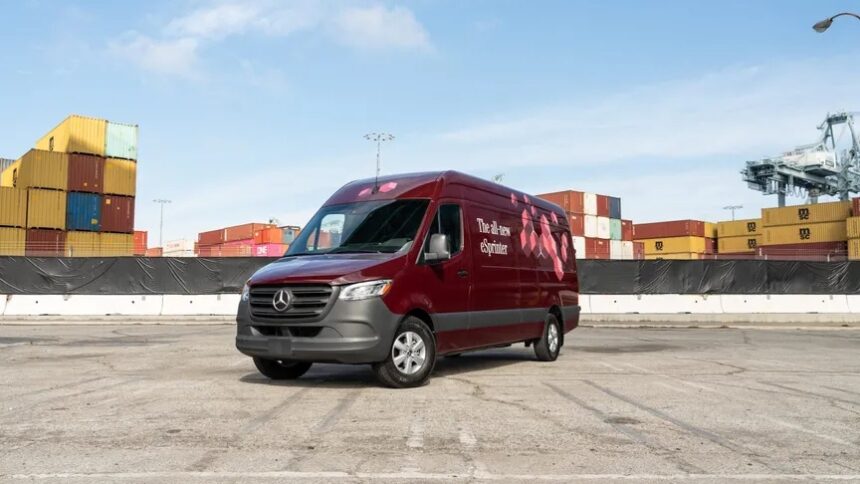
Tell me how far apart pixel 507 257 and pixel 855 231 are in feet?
132

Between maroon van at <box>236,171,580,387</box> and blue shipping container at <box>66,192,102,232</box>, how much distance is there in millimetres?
30444

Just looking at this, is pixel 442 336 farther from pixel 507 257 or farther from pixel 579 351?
pixel 579 351

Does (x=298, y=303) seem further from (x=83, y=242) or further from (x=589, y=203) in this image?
(x=589, y=203)

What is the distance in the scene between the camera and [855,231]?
131 ft

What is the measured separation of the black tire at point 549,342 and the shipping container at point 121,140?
3309 centimetres

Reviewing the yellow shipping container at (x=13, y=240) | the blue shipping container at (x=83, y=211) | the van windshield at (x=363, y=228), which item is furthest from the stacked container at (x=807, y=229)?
the yellow shipping container at (x=13, y=240)

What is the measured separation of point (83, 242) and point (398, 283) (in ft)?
106

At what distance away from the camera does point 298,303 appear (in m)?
6.74

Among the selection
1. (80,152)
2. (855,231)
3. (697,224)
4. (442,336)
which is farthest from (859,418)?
(697,224)

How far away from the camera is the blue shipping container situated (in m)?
33.6

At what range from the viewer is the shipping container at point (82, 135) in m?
34.8

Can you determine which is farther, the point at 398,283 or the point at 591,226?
the point at 591,226

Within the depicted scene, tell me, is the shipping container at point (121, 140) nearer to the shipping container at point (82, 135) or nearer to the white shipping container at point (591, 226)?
the shipping container at point (82, 135)

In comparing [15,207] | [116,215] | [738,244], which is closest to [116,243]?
[116,215]
